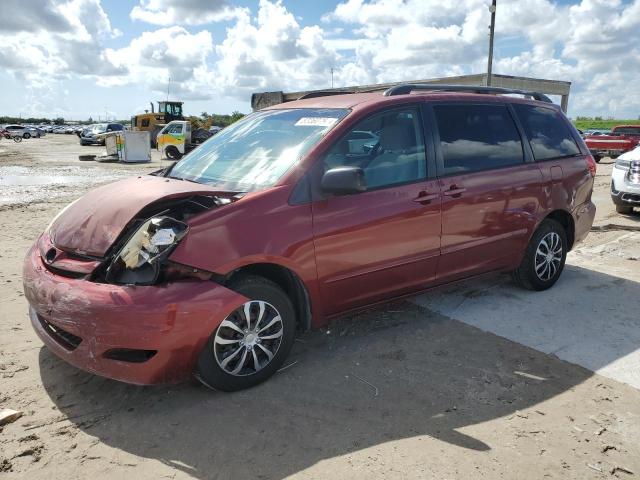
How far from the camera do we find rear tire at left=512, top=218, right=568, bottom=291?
16.1 feet

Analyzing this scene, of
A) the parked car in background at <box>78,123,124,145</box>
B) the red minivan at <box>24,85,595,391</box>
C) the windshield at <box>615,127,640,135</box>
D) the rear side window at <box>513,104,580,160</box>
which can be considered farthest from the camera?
the parked car in background at <box>78,123,124,145</box>

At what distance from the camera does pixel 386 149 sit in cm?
384

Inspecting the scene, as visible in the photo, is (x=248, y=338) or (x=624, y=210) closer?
(x=248, y=338)

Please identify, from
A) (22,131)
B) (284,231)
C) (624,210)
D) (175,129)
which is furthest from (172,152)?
(22,131)

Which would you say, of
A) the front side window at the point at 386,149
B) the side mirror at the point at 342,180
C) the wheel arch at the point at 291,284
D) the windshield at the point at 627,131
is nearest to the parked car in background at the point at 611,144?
the windshield at the point at 627,131

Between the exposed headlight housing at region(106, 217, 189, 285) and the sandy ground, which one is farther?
the exposed headlight housing at region(106, 217, 189, 285)

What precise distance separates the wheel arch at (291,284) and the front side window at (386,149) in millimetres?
800

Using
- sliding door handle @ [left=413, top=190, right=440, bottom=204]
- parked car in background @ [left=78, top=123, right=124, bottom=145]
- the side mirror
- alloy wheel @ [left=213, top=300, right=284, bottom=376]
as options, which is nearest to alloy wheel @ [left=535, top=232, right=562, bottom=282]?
sliding door handle @ [left=413, top=190, right=440, bottom=204]

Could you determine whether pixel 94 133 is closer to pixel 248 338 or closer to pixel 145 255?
pixel 145 255

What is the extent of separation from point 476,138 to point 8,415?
3.85 m

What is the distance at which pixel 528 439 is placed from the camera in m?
2.79

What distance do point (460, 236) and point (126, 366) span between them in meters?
2.67

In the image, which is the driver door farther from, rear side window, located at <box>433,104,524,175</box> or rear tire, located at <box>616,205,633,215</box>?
rear tire, located at <box>616,205,633,215</box>

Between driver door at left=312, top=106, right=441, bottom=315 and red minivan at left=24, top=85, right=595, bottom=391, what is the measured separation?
1cm
